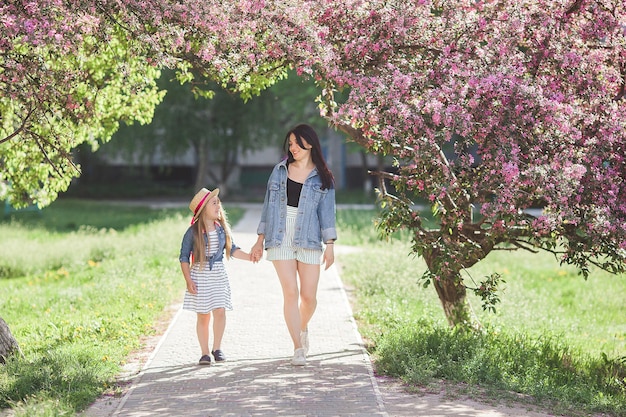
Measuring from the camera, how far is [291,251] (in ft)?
26.3

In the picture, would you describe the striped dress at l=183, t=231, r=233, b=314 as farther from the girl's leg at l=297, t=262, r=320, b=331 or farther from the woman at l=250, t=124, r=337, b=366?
the girl's leg at l=297, t=262, r=320, b=331

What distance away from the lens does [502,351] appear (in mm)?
8570

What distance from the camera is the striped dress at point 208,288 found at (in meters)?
8.23

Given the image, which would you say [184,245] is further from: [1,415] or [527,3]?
[527,3]

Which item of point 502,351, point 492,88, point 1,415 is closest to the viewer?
point 1,415

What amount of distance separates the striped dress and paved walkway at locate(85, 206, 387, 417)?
21.9 inches

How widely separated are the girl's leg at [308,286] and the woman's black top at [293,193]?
1.84 ft

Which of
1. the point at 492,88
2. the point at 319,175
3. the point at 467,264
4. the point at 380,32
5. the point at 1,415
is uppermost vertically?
the point at 380,32

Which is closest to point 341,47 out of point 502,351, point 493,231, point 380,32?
point 380,32

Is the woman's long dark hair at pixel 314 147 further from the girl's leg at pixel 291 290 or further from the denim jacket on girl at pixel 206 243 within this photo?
the denim jacket on girl at pixel 206 243

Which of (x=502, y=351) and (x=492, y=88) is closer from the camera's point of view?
(x=492, y=88)

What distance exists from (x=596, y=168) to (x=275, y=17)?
3.33m

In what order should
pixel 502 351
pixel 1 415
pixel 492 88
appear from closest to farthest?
pixel 1 415, pixel 492 88, pixel 502 351

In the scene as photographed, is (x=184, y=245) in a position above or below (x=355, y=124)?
below
